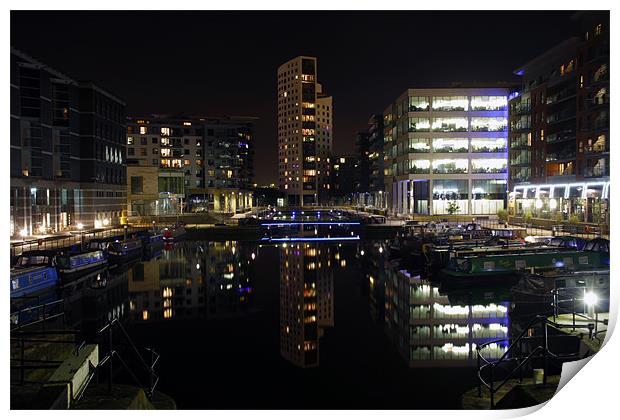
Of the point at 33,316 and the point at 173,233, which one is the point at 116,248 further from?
the point at 33,316

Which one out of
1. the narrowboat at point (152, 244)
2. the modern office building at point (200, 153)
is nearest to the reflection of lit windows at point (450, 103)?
the modern office building at point (200, 153)

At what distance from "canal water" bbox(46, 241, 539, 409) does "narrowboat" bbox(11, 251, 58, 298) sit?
129cm

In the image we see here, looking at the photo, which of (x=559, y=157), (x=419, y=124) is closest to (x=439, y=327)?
(x=559, y=157)

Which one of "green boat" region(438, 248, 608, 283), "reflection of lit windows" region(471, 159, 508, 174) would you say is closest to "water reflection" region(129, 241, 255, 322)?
"green boat" region(438, 248, 608, 283)

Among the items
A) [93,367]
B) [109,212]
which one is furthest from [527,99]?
[93,367]

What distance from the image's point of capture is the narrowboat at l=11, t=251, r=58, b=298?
84.2ft

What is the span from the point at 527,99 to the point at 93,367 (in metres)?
65.6

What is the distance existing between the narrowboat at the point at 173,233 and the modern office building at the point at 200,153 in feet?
156

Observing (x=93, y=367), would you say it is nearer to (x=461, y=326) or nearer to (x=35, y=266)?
(x=461, y=326)

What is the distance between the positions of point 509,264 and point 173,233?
3333 centimetres

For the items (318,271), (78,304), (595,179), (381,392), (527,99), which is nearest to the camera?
(381,392)

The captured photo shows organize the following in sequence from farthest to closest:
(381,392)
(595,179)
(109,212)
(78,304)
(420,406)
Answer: (109,212), (595,179), (78,304), (381,392), (420,406)
